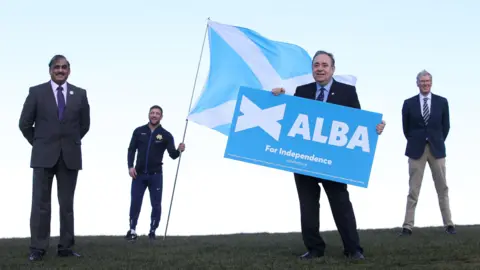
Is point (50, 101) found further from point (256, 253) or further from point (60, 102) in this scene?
point (256, 253)

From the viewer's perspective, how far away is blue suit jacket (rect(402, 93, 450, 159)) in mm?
11547

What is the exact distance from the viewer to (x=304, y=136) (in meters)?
8.67

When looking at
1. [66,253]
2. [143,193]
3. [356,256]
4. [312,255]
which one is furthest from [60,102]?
[356,256]

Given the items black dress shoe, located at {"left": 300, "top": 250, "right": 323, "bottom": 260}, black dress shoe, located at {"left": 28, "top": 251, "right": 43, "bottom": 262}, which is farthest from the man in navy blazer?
black dress shoe, located at {"left": 28, "top": 251, "right": 43, "bottom": 262}

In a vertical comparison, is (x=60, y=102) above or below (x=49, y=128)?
above

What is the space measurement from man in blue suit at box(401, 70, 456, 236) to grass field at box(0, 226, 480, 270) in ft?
2.08

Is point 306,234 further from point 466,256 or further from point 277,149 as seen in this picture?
point 466,256

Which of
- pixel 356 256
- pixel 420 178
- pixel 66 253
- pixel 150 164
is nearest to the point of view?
pixel 356 256

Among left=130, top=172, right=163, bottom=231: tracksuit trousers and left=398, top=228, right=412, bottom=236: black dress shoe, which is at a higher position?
left=130, top=172, right=163, bottom=231: tracksuit trousers

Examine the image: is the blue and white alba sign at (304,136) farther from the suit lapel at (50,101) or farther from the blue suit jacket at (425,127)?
the blue suit jacket at (425,127)

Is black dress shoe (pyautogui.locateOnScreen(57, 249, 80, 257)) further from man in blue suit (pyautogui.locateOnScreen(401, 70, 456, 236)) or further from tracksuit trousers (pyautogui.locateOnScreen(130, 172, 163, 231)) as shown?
man in blue suit (pyautogui.locateOnScreen(401, 70, 456, 236))

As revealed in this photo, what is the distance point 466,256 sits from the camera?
8141 millimetres

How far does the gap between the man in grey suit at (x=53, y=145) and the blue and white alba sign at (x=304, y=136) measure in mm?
1955

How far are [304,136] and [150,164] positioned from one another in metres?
4.45
